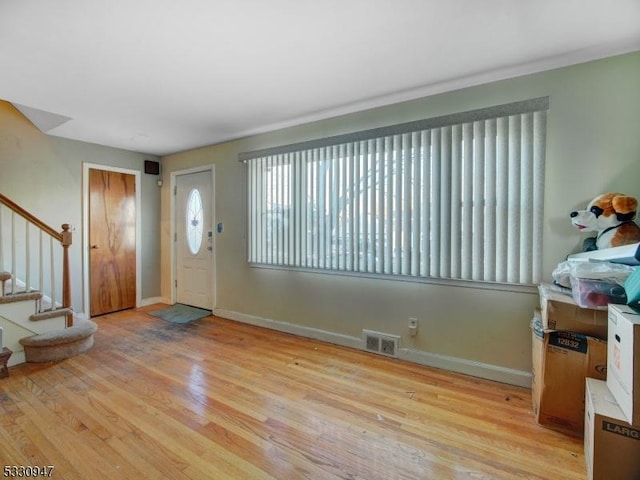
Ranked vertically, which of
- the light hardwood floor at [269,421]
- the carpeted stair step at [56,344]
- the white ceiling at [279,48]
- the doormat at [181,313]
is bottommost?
the light hardwood floor at [269,421]

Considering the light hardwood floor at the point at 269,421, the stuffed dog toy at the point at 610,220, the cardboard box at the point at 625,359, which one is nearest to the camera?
the cardboard box at the point at 625,359

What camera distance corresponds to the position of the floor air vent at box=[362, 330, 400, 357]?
279 cm

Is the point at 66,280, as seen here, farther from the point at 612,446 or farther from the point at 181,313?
the point at 612,446

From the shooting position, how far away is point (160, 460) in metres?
1.56

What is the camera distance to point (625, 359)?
4.33ft

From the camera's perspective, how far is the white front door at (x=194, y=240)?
4.32 meters

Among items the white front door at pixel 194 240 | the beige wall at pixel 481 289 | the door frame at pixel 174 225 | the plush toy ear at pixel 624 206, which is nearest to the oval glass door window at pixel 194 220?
the white front door at pixel 194 240

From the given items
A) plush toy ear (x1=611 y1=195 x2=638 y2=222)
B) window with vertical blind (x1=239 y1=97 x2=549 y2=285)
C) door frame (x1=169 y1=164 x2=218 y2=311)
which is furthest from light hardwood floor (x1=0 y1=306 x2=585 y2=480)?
door frame (x1=169 y1=164 x2=218 y2=311)

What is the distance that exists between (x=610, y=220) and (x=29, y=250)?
522 cm

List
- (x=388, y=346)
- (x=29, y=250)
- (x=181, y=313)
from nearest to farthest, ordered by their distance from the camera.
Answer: (x=388, y=346) → (x=29, y=250) → (x=181, y=313)

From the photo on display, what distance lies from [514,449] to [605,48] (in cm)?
252

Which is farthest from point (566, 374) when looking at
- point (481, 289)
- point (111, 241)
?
point (111, 241)

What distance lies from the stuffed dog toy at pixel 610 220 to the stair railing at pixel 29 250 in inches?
166

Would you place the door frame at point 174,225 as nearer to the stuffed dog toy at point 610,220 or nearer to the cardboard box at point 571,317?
the cardboard box at point 571,317
